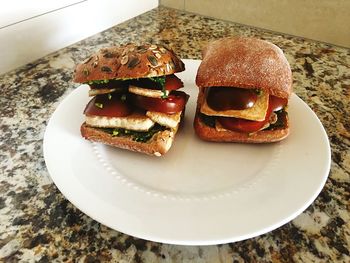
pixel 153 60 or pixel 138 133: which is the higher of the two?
pixel 153 60

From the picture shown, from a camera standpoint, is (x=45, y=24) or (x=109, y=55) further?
(x=45, y=24)

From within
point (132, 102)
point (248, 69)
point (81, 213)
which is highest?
point (248, 69)

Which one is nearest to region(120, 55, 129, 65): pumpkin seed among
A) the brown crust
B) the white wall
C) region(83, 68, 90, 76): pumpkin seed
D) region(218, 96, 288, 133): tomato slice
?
region(83, 68, 90, 76): pumpkin seed

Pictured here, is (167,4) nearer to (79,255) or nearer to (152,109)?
(152,109)

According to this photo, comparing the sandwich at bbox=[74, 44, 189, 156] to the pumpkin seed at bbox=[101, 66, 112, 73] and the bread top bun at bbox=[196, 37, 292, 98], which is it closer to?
the pumpkin seed at bbox=[101, 66, 112, 73]

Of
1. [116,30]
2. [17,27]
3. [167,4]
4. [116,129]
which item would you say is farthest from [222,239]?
[167,4]

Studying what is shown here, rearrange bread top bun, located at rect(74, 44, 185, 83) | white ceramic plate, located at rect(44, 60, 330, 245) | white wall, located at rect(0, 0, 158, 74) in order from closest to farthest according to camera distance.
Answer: white ceramic plate, located at rect(44, 60, 330, 245), bread top bun, located at rect(74, 44, 185, 83), white wall, located at rect(0, 0, 158, 74)

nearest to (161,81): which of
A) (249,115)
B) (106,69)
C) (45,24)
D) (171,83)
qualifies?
(171,83)

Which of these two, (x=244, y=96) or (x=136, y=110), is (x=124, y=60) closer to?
(x=136, y=110)
